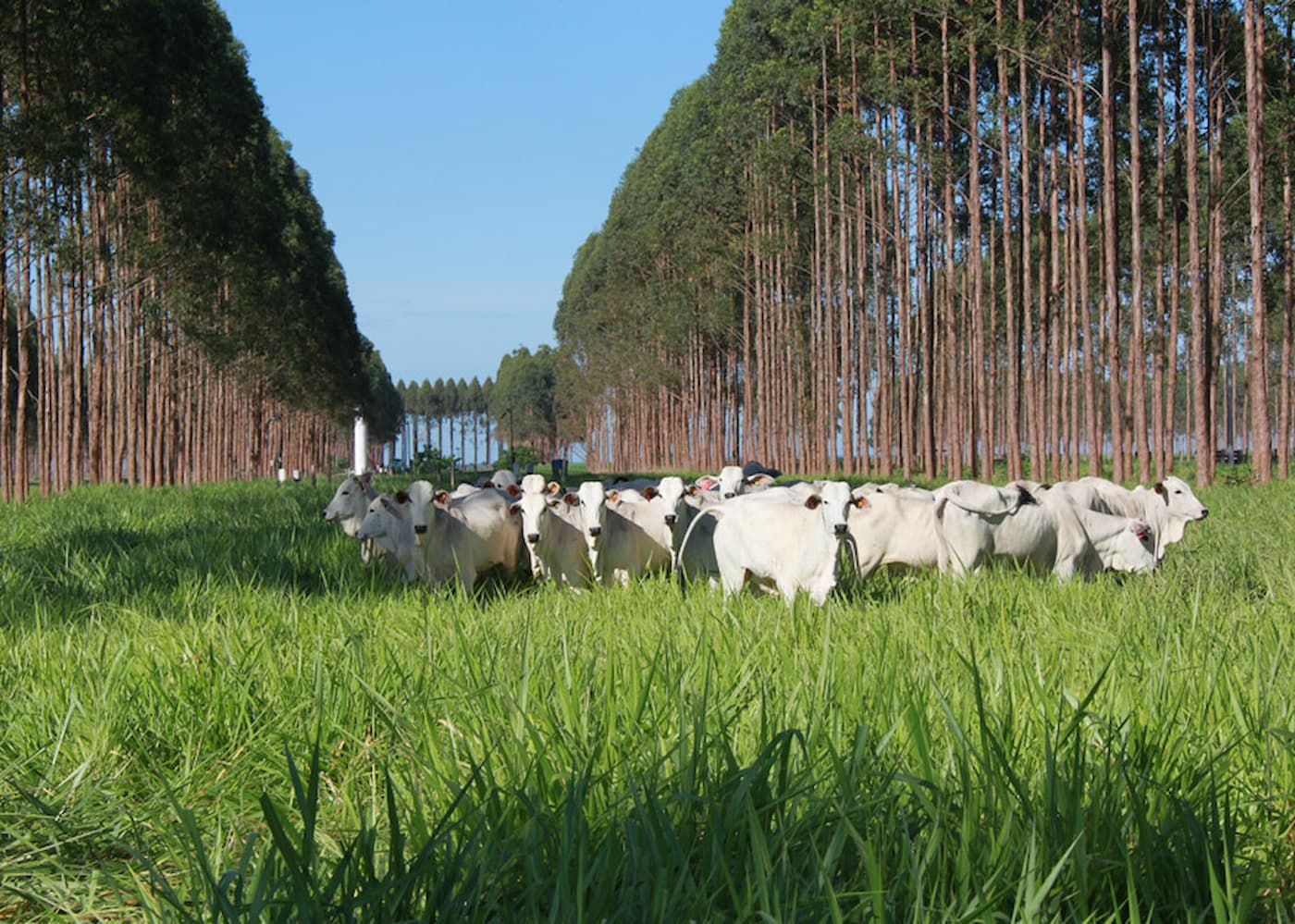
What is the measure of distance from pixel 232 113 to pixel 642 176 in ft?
115

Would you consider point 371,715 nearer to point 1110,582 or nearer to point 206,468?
point 1110,582

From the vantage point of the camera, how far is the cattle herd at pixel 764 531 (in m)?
7.18

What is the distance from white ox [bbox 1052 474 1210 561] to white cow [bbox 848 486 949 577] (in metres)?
1.72

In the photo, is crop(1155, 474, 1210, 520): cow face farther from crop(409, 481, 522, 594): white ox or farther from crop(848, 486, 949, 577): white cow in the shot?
crop(409, 481, 522, 594): white ox

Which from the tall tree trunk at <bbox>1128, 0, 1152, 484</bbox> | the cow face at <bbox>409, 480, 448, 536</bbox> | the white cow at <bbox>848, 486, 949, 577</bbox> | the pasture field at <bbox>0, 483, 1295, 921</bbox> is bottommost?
the pasture field at <bbox>0, 483, 1295, 921</bbox>

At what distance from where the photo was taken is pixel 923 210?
3316cm

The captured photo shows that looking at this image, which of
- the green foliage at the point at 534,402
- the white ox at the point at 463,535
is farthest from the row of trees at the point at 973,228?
the green foliage at the point at 534,402

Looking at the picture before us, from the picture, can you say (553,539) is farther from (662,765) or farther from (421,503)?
(662,765)

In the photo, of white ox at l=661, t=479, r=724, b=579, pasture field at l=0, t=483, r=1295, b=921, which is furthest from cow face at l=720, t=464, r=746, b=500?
pasture field at l=0, t=483, r=1295, b=921

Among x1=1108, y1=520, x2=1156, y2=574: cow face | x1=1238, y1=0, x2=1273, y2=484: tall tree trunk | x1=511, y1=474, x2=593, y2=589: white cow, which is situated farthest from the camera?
x1=1238, y1=0, x2=1273, y2=484: tall tree trunk

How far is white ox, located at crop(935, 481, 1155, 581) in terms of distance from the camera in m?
7.50

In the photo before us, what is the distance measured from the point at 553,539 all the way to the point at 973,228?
1985 centimetres

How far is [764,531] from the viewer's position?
23.7ft

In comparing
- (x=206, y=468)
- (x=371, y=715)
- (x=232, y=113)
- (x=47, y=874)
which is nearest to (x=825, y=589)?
(x=371, y=715)
